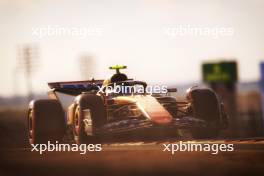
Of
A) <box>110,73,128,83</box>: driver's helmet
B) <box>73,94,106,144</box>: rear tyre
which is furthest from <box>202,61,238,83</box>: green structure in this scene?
<box>73,94,106,144</box>: rear tyre

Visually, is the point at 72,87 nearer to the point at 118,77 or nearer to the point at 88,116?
the point at 118,77

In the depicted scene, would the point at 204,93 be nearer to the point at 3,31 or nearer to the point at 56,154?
the point at 56,154

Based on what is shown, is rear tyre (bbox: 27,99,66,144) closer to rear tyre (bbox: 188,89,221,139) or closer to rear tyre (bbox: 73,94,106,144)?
rear tyre (bbox: 73,94,106,144)

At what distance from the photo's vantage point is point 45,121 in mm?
4656

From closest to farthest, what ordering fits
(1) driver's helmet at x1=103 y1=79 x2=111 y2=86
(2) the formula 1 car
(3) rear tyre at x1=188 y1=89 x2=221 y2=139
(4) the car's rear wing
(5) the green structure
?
(2) the formula 1 car → (3) rear tyre at x1=188 y1=89 x2=221 y2=139 → (1) driver's helmet at x1=103 y1=79 x2=111 y2=86 → (4) the car's rear wing → (5) the green structure

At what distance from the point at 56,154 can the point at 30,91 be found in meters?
0.85

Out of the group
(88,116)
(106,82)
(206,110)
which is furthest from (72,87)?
(206,110)

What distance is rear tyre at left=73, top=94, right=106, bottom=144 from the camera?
14.4 ft

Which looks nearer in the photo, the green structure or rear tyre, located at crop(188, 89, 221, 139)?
rear tyre, located at crop(188, 89, 221, 139)

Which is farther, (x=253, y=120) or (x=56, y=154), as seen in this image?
(x=253, y=120)

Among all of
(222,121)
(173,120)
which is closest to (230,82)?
(222,121)

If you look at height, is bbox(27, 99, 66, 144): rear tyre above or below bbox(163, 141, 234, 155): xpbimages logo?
above

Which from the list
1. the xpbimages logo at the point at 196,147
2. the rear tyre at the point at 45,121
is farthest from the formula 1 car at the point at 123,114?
the xpbimages logo at the point at 196,147

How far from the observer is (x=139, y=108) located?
4.41m
